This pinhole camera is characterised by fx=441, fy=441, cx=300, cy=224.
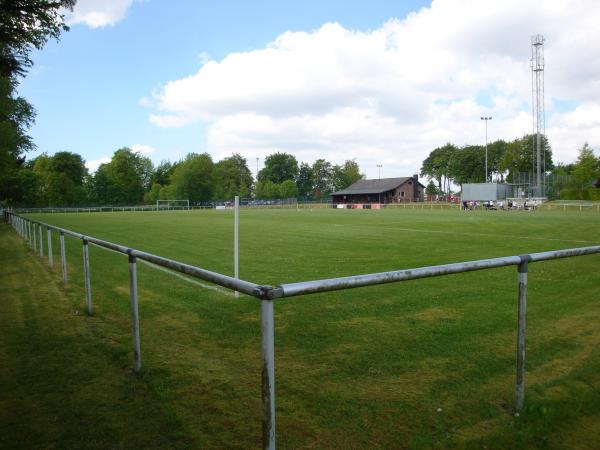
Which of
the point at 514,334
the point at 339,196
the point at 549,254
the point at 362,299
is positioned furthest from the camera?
the point at 339,196

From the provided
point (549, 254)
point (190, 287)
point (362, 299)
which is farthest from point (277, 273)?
point (549, 254)

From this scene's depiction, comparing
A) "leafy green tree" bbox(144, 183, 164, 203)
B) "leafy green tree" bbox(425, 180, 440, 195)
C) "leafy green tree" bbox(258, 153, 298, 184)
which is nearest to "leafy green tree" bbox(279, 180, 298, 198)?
"leafy green tree" bbox(258, 153, 298, 184)

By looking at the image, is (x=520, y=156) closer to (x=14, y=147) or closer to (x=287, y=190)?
(x=287, y=190)

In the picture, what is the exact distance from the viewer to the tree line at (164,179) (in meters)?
105

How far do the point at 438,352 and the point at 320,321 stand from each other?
6.41 ft

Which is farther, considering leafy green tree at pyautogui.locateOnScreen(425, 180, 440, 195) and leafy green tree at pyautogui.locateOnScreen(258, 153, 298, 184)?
leafy green tree at pyautogui.locateOnScreen(258, 153, 298, 184)

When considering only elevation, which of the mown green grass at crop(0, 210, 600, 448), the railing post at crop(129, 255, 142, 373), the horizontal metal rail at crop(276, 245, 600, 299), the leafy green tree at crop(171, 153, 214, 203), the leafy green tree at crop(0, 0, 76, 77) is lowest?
the mown green grass at crop(0, 210, 600, 448)

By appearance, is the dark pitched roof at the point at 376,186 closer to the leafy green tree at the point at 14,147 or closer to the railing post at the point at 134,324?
the leafy green tree at the point at 14,147

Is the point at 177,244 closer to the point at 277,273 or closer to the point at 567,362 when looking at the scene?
the point at 277,273

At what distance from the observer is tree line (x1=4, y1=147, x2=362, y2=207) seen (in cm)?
10519

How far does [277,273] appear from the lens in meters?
10.8

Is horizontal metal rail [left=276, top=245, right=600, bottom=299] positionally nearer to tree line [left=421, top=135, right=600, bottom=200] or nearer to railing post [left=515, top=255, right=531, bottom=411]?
railing post [left=515, top=255, right=531, bottom=411]

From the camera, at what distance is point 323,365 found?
4.91 metres

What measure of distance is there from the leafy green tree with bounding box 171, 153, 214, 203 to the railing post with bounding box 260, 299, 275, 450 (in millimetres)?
113515
